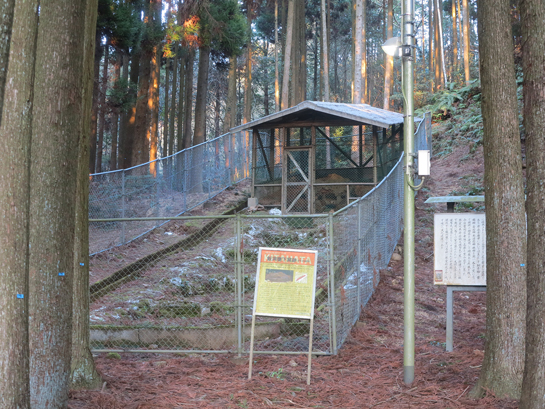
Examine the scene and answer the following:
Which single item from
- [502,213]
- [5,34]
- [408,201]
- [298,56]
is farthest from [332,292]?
[298,56]

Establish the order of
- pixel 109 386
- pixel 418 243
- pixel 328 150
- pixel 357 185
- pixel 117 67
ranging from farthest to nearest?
pixel 117 67 < pixel 328 150 < pixel 357 185 < pixel 418 243 < pixel 109 386

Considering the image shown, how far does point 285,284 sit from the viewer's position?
6.54 meters

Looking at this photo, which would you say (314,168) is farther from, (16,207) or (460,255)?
(16,207)

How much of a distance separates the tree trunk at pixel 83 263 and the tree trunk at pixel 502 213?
4208 mm

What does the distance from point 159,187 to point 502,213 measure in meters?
11.2

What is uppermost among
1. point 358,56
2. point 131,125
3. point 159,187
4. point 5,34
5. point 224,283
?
point 358,56

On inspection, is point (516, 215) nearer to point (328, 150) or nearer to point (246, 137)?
point (328, 150)

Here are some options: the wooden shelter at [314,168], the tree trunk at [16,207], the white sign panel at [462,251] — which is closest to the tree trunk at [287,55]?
the wooden shelter at [314,168]

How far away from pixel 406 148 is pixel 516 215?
1.55m

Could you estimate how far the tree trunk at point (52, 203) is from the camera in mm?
4645

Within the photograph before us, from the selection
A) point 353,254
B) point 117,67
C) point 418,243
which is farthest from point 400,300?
point 117,67

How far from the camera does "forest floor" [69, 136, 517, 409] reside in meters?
5.46

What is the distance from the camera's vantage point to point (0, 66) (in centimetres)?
379

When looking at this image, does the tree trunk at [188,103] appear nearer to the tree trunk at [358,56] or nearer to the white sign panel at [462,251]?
the tree trunk at [358,56]
